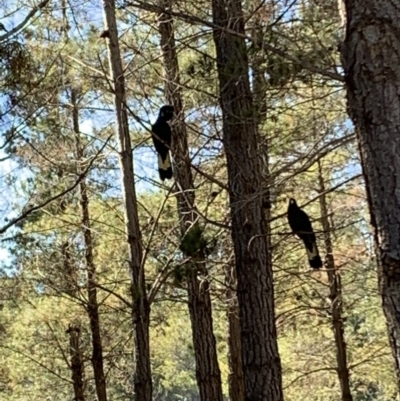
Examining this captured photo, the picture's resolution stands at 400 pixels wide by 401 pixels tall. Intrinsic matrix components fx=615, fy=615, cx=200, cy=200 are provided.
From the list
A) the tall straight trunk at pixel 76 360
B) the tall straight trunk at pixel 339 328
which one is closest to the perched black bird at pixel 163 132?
the tall straight trunk at pixel 339 328

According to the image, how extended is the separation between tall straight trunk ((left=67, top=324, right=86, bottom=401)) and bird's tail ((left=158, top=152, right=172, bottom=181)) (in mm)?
5204

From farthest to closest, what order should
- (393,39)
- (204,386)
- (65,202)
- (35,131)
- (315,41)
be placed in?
(65,202) → (35,131) → (204,386) → (315,41) → (393,39)

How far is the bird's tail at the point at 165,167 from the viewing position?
16.8 ft

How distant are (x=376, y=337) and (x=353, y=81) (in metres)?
8.59

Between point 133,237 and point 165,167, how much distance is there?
753 millimetres

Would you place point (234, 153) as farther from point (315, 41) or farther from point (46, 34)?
point (46, 34)

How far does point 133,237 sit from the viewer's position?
468 cm

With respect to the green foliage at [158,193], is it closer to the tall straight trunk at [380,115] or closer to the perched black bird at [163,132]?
the perched black bird at [163,132]

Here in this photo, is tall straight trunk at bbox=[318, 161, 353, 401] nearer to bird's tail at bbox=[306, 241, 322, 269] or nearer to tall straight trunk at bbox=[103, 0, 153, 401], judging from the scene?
bird's tail at bbox=[306, 241, 322, 269]

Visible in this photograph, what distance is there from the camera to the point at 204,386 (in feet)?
19.8

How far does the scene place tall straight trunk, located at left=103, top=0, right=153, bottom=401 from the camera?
4438mm

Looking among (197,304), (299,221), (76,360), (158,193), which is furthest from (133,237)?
(76,360)

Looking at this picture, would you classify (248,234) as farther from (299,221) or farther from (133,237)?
(133,237)

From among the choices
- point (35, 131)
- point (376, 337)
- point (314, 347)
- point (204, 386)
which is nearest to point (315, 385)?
point (314, 347)
